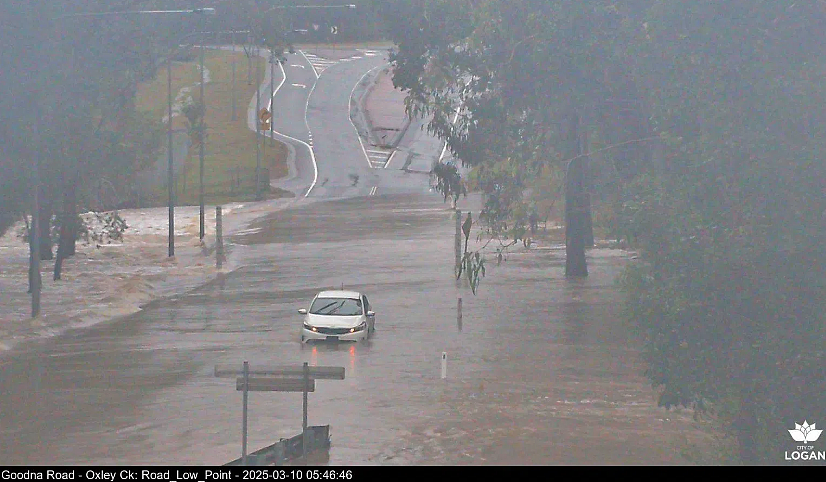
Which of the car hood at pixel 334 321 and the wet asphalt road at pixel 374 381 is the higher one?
the car hood at pixel 334 321

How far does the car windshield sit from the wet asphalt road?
85 centimetres

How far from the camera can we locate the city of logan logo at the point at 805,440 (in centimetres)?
1220

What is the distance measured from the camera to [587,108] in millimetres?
26438

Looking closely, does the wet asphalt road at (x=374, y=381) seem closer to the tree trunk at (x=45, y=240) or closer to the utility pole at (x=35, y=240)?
the utility pole at (x=35, y=240)

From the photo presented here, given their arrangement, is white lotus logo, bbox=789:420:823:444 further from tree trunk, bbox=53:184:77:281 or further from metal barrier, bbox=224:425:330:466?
tree trunk, bbox=53:184:77:281

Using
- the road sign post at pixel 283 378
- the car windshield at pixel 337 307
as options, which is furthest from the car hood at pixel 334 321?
the road sign post at pixel 283 378

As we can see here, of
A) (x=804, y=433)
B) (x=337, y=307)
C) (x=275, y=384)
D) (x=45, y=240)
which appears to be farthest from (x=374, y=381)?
(x=45, y=240)

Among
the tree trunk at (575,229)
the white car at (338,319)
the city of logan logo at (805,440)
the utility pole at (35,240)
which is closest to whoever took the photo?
the city of logan logo at (805,440)

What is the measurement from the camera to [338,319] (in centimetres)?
2672

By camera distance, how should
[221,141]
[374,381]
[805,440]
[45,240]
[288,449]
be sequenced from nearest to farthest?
[805,440], [288,449], [374,381], [45,240], [221,141]

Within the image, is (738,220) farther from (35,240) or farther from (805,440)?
(35,240)

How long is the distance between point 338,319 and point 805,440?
51.0 feet

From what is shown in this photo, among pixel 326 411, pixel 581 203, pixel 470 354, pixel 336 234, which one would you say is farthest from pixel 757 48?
pixel 336 234

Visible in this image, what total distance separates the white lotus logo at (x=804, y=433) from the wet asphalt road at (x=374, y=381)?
339cm
